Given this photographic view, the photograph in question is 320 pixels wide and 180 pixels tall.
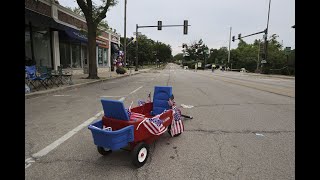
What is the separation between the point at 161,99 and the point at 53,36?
1783cm

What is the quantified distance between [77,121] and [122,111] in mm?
3108

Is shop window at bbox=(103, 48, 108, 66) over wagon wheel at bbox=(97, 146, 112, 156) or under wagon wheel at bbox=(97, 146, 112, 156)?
over

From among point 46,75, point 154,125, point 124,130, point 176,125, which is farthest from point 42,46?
point 124,130

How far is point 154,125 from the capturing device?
459 centimetres

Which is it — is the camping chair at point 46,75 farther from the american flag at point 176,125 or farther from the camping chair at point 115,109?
the camping chair at point 115,109

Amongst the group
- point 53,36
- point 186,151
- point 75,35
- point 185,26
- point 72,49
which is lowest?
point 186,151

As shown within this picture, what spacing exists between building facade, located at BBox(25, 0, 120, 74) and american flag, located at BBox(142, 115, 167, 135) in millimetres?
13200

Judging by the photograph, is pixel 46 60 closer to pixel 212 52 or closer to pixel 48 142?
pixel 48 142

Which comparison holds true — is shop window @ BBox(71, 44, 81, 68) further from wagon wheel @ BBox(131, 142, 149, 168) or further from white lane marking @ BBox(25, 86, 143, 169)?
wagon wheel @ BBox(131, 142, 149, 168)

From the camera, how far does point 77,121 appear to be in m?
6.87

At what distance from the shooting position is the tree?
1953cm

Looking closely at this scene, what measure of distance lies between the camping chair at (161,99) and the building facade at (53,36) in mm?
12141

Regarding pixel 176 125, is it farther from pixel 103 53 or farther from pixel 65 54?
pixel 103 53

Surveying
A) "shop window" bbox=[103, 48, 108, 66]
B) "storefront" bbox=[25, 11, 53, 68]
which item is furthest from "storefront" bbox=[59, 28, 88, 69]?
"shop window" bbox=[103, 48, 108, 66]
